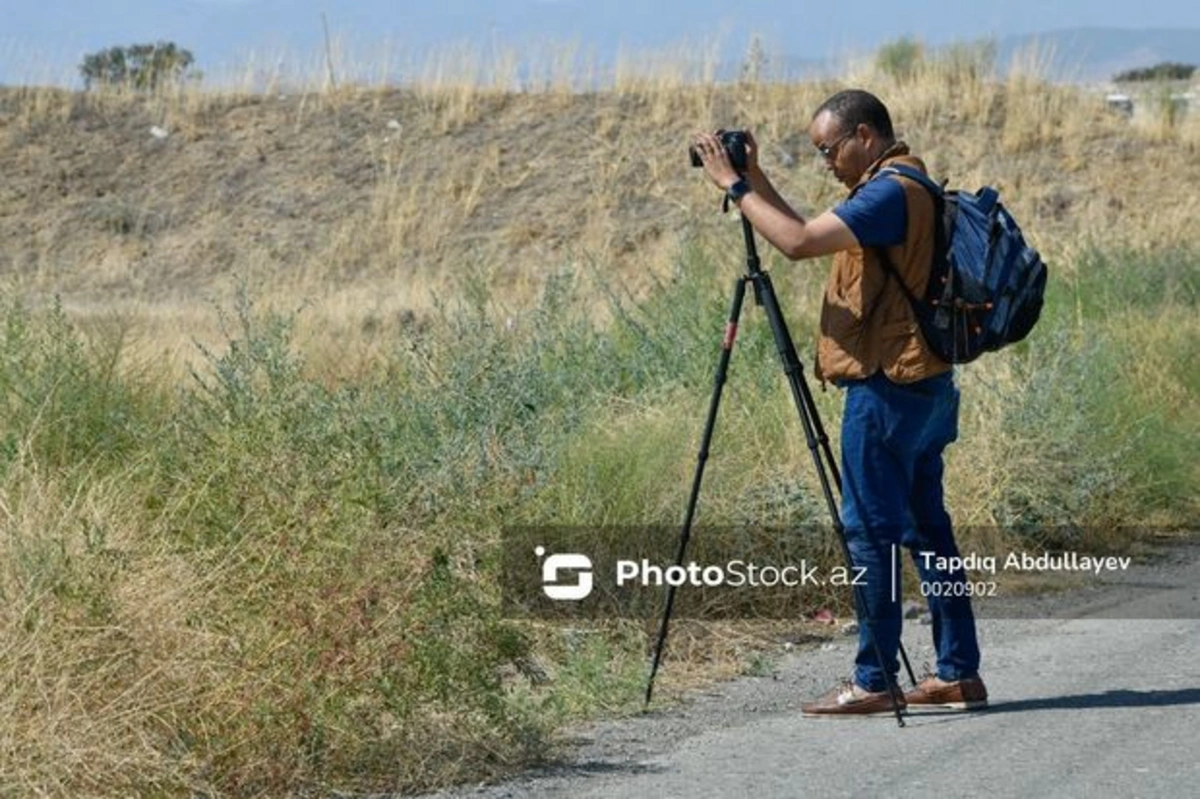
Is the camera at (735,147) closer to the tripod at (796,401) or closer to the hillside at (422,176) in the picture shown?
the tripod at (796,401)

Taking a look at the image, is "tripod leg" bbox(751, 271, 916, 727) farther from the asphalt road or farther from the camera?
the camera

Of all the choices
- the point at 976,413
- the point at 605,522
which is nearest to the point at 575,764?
the point at 605,522

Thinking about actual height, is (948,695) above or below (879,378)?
below

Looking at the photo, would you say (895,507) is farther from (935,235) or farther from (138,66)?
(138,66)

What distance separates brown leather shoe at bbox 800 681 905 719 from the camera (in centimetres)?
892

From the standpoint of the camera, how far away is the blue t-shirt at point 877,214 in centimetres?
855

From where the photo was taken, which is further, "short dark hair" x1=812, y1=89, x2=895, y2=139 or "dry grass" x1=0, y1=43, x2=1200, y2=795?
"short dark hair" x1=812, y1=89, x2=895, y2=139

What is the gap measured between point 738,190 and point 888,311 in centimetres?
64

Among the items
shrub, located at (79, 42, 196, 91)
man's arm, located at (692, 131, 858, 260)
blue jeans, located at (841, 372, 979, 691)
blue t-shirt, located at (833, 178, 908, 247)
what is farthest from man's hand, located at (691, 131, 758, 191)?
shrub, located at (79, 42, 196, 91)

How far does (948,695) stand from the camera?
898 cm

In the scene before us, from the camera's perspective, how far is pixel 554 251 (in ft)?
99.2

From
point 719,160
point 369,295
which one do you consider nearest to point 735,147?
point 719,160

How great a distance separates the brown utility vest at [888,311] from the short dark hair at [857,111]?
0.49ft

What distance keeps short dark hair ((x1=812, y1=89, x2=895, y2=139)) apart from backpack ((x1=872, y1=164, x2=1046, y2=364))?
19cm
